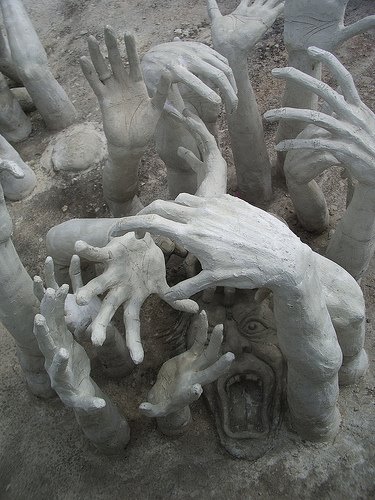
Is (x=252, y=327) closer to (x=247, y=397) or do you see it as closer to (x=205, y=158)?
(x=247, y=397)

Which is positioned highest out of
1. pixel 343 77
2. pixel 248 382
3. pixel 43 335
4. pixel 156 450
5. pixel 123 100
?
pixel 343 77

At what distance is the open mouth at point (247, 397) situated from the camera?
2.27 meters

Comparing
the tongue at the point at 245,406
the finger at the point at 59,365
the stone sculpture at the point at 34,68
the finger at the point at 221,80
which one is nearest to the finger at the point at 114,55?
the finger at the point at 221,80

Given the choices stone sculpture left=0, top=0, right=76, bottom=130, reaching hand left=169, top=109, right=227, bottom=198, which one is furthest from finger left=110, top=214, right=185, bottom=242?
stone sculpture left=0, top=0, right=76, bottom=130

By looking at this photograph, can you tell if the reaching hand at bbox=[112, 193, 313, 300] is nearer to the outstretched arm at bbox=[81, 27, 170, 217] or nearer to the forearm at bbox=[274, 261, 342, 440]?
the forearm at bbox=[274, 261, 342, 440]

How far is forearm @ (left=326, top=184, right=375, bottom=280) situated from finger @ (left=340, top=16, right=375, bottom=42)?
2.08 ft

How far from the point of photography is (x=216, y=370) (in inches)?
75.0

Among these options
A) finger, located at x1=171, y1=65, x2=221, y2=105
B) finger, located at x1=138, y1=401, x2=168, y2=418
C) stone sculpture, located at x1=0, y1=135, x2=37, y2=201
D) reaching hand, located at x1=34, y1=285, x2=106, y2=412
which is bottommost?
stone sculpture, located at x1=0, y1=135, x2=37, y2=201

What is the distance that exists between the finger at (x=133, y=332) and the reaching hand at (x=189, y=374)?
22cm

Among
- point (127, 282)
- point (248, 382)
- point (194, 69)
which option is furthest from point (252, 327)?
point (194, 69)

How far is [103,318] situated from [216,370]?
16.2 inches

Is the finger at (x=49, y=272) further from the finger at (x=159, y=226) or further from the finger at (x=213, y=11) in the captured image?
the finger at (x=213, y=11)

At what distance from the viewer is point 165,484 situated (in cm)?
221

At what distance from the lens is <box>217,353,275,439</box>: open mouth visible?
2268 mm
